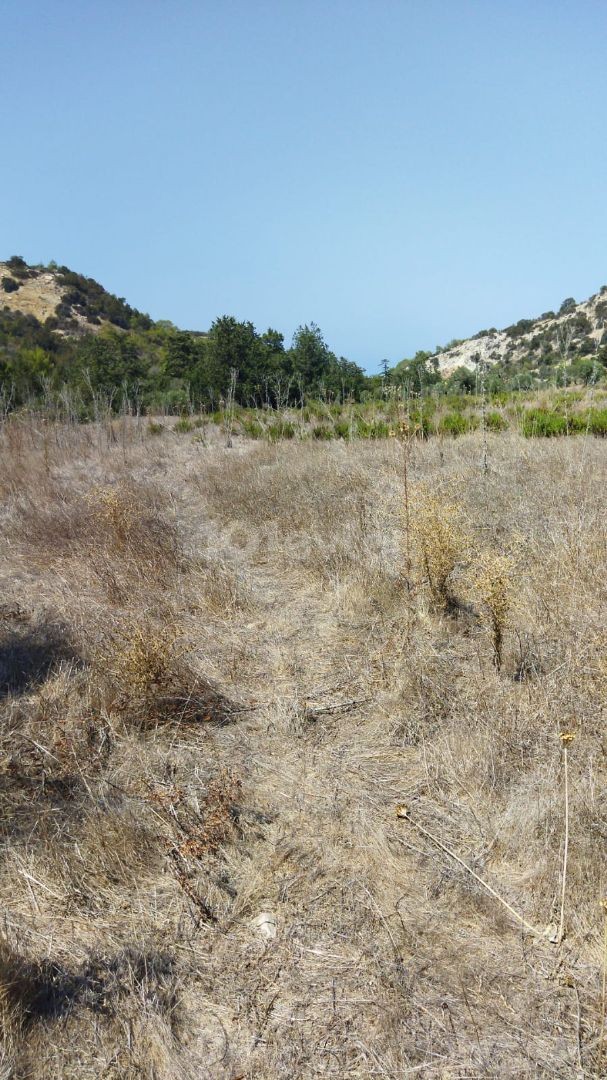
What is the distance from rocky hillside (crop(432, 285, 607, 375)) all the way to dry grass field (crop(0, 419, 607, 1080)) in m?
20.1

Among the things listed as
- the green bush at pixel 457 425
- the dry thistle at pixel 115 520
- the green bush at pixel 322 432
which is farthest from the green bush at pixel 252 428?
the dry thistle at pixel 115 520

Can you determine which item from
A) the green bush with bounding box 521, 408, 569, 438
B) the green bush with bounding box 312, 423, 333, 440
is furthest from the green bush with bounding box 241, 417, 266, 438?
the green bush with bounding box 521, 408, 569, 438

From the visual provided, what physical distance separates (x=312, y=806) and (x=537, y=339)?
30898 millimetres

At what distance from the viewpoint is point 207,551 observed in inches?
203

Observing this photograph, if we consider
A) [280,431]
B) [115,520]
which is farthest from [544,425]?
[115,520]

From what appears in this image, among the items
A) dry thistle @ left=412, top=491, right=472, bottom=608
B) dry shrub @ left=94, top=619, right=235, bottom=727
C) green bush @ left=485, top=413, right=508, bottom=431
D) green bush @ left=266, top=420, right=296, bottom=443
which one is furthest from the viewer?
green bush @ left=266, top=420, right=296, bottom=443

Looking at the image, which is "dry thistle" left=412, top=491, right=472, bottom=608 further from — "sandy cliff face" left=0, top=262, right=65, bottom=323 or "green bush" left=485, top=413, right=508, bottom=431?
"sandy cliff face" left=0, top=262, right=65, bottom=323

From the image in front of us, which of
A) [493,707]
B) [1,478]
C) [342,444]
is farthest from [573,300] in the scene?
[493,707]

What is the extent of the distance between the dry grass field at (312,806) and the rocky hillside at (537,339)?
65.9ft

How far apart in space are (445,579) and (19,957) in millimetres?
2710

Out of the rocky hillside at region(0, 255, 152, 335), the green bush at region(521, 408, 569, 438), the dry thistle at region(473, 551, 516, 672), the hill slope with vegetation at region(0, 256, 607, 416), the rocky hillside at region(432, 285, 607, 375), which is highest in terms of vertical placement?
the rocky hillside at region(0, 255, 152, 335)

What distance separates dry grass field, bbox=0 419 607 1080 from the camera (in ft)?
5.22

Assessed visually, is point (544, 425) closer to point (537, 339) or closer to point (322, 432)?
point (322, 432)

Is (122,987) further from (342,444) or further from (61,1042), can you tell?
(342,444)
